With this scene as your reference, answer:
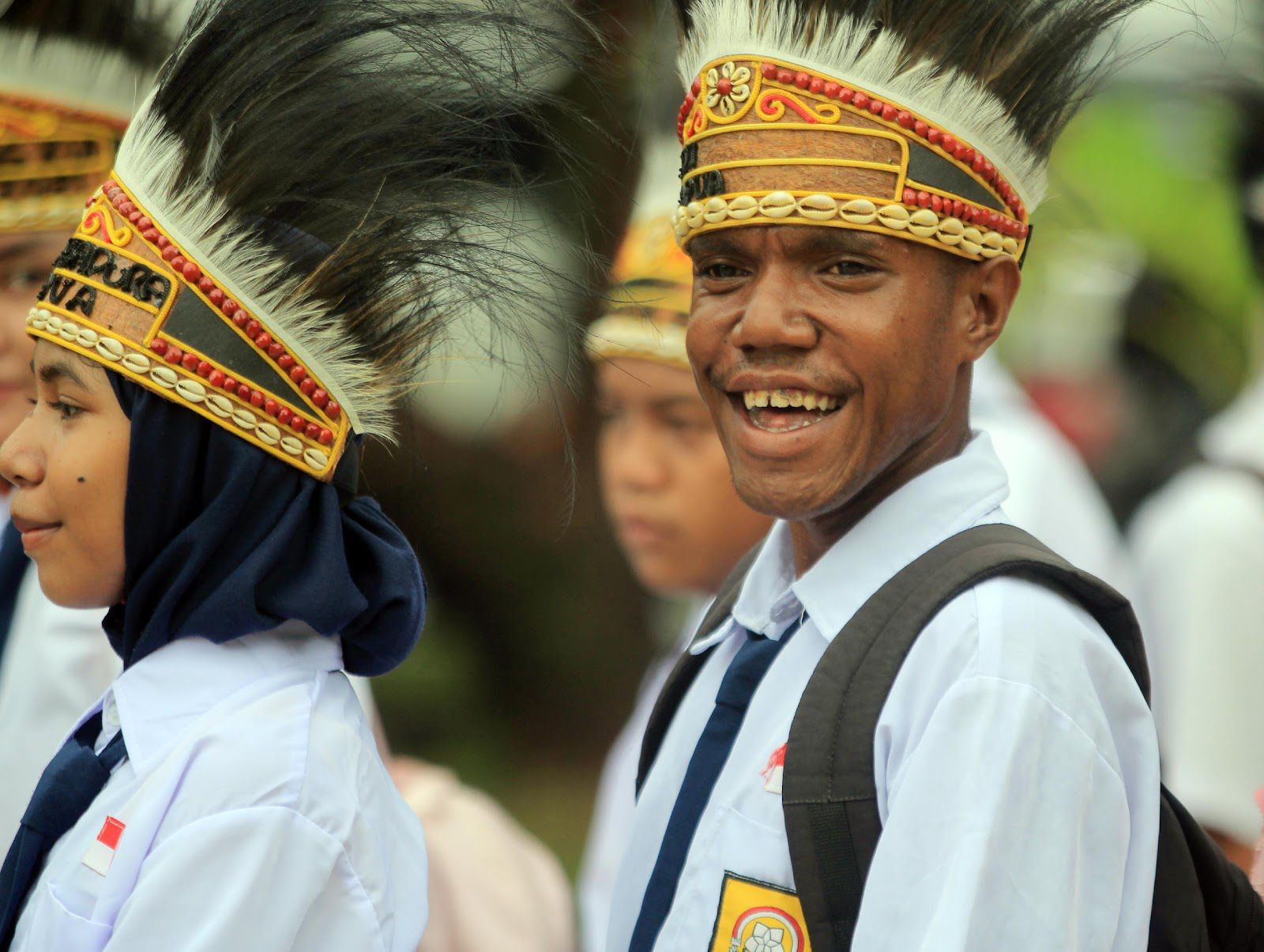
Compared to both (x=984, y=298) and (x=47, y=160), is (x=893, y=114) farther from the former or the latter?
(x=47, y=160)

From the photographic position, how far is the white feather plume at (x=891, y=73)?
2.14 meters

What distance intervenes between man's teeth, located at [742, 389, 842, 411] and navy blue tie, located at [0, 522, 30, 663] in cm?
196

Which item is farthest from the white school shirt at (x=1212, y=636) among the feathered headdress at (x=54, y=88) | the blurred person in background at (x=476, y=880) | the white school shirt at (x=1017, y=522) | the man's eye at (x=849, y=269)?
the feathered headdress at (x=54, y=88)

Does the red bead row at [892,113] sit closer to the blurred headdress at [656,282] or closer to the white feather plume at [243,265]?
the white feather plume at [243,265]

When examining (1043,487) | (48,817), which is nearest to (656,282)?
(1043,487)

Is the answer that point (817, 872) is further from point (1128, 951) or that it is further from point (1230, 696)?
point (1230, 696)

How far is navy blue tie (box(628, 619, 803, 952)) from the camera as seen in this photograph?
2.16 m

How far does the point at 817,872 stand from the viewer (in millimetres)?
1863

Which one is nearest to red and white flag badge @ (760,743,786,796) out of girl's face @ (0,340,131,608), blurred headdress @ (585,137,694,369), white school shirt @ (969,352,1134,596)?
girl's face @ (0,340,131,608)

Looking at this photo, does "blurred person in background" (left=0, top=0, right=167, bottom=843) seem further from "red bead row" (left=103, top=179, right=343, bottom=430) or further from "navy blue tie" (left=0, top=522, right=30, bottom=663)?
"red bead row" (left=103, top=179, right=343, bottom=430)

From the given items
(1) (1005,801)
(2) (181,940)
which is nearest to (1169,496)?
(1) (1005,801)

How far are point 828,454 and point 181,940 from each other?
1114 mm

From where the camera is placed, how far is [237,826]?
197cm

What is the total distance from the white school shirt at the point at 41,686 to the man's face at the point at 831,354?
1.70 meters
